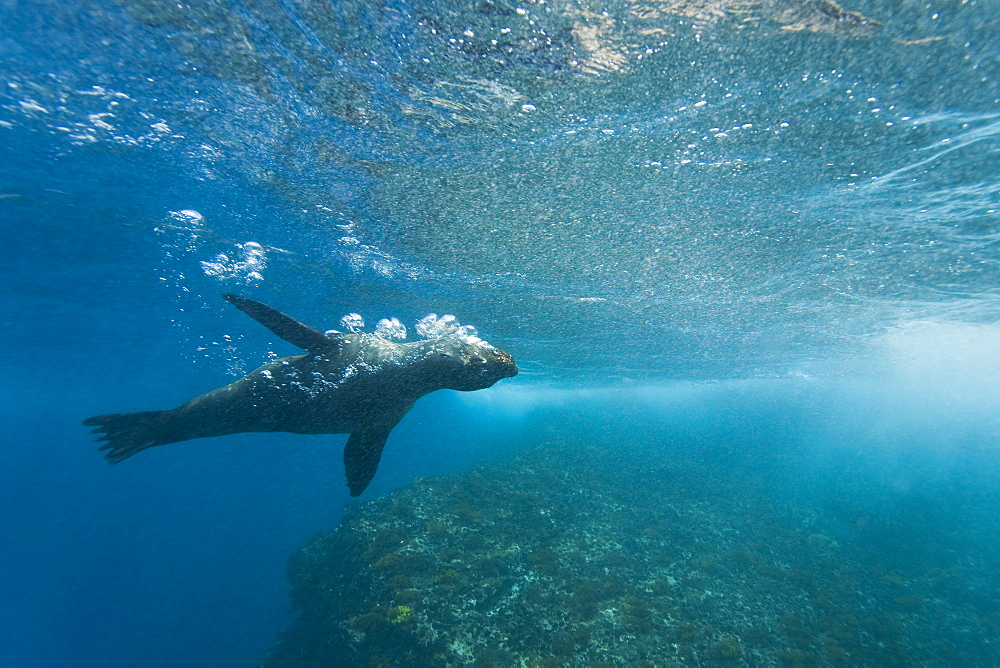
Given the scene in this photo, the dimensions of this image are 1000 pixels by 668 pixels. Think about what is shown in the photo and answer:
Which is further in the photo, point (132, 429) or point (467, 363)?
point (132, 429)

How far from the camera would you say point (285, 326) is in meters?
5.02

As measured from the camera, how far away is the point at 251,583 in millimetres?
27984

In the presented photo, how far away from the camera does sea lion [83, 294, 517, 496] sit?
5.09 m

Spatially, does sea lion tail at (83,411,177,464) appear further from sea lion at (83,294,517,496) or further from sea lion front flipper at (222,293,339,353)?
sea lion front flipper at (222,293,339,353)

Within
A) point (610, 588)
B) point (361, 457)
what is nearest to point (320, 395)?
point (361, 457)

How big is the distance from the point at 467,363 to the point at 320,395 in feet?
7.12

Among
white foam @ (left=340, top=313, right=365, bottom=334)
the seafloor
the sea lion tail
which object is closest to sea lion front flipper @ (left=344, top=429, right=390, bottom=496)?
the sea lion tail

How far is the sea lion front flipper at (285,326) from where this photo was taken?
462 centimetres

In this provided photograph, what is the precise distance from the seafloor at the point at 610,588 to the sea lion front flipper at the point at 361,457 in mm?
4847

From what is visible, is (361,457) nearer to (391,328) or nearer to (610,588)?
(610,588)

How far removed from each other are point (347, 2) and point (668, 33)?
396cm

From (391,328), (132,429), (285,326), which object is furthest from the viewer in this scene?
(391,328)

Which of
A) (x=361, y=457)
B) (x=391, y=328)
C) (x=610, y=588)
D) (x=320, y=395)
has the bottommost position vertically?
(x=610, y=588)

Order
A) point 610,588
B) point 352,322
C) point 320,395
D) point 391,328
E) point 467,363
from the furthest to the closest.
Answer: point 352,322 < point 391,328 < point 610,588 < point 320,395 < point 467,363
